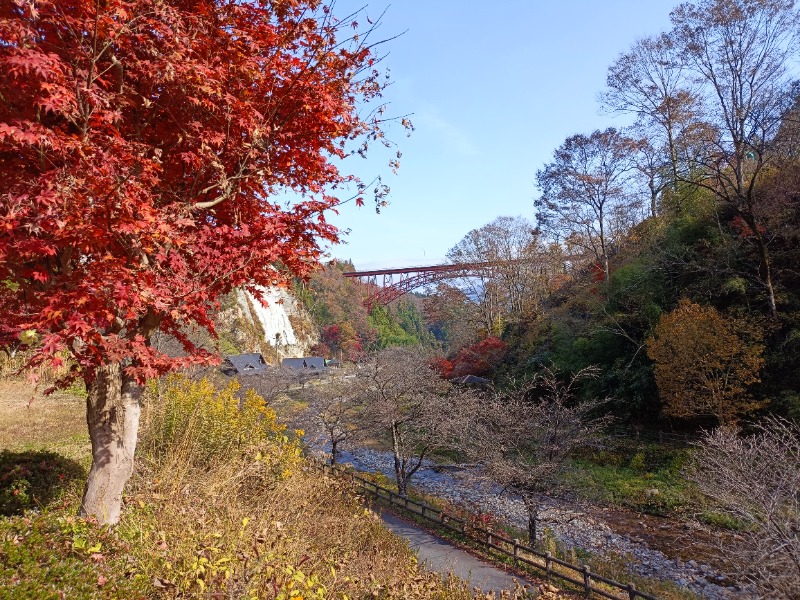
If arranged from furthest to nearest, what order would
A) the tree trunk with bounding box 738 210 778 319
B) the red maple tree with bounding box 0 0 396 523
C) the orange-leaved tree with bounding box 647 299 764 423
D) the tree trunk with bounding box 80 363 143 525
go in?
the tree trunk with bounding box 738 210 778 319 < the orange-leaved tree with bounding box 647 299 764 423 < the tree trunk with bounding box 80 363 143 525 < the red maple tree with bounding box 0 0 396 523

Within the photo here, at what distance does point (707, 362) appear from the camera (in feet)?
42.6

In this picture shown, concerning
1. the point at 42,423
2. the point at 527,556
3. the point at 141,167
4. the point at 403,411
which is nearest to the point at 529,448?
the point at 527,556

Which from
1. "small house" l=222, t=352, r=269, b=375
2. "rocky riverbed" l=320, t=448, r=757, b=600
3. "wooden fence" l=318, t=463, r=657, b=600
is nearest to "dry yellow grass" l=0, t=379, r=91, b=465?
"wooden fence" l=318, t=463, r=657, b=600

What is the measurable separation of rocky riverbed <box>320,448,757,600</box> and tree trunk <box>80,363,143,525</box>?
775 cm

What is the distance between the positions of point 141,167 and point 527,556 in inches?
388

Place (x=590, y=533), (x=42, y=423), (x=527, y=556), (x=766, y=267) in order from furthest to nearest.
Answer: (x=766, y=267)
(x=42, y=423)
(x=590, y=533)
(x=527, y=556)

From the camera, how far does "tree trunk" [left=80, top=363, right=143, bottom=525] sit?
400 centimetres

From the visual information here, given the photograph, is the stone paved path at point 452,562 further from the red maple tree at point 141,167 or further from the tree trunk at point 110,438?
the red maple tree at point 141,167

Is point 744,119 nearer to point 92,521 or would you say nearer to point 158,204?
point 158,204

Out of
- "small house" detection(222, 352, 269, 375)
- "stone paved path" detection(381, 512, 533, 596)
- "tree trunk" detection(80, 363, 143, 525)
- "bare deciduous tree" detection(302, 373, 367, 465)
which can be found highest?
"tree trunk" detection(80, 363, 143, 525)

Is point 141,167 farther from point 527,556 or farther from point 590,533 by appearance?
point 590,533

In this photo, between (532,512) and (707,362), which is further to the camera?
(707,362)

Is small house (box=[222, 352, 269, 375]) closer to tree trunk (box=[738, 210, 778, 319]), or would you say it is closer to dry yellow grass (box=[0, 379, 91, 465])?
dry yellow grass (box=[0, 379, 91, 465])

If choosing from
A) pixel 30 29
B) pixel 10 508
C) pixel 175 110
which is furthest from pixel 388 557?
pixel 30 29
